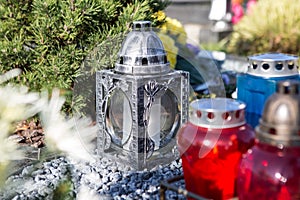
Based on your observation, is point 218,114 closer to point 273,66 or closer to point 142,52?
point 273,66

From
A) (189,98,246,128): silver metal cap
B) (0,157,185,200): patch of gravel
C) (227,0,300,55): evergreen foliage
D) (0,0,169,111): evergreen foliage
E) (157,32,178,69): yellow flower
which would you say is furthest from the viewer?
(227,0,300,55): evergreen foliage

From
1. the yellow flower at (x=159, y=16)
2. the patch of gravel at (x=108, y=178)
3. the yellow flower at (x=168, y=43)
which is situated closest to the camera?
the patch of gravel at (x=108, y=178)

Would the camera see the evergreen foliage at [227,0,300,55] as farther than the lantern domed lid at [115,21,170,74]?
Yes

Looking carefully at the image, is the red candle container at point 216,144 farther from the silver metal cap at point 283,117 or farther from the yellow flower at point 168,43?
the yellow flower at point 168,43

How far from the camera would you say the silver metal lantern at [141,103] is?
1.93 metres

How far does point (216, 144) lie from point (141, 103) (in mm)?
549

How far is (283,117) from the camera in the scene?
1177mm

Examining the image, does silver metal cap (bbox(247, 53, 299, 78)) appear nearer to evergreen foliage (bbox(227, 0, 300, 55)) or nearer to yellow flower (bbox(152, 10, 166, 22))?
yellow flower (bbox(152, 10, 166, 22))

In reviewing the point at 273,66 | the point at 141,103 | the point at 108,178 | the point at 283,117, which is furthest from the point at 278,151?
the point at 108,178

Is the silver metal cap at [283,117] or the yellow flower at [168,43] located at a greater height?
the yellow flower at [168,43]

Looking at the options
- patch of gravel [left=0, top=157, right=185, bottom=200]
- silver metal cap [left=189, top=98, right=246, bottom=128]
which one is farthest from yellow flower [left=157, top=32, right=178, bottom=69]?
silver metal cap [left=189, top=98, right=246, bottom=128]

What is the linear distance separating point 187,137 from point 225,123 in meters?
0.13

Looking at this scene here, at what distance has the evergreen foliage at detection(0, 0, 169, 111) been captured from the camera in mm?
2512

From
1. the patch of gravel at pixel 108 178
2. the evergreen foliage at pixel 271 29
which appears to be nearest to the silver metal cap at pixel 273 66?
the patch of gravel at pixel 108 178
